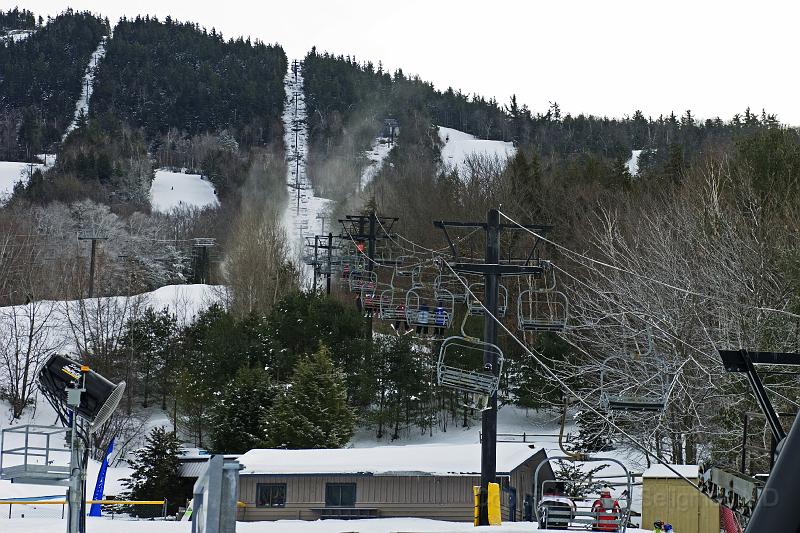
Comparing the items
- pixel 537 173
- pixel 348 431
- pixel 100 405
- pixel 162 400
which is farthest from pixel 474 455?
pixel 537 173

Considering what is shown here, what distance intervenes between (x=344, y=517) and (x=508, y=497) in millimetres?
4221

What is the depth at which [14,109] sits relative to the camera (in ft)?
655

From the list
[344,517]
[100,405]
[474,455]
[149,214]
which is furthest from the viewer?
[149,214]

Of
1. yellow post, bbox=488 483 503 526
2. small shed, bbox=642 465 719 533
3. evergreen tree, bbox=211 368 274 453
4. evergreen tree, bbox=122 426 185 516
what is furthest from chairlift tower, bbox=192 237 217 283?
yellow post, bbox=488 483 503 526

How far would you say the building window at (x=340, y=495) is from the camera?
25.4m

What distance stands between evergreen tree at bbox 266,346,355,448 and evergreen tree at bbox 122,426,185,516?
3.45m

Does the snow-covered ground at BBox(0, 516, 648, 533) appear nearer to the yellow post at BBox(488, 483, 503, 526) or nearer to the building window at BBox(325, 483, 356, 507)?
the yellow post at BBox(488, 483, 503, 526)

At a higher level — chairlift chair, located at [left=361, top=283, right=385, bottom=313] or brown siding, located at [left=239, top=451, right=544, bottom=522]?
chairlift chair, located at [left=361, top=283, right=385, bottom=313]

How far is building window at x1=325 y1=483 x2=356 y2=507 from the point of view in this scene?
25.4 meters

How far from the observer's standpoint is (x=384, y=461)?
26.0 metres

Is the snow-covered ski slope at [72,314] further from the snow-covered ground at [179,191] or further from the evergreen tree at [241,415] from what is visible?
the snow-covered ground at [179,191]

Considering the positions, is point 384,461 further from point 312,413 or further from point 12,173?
point 12,173

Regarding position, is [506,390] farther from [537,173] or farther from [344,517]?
[537,173]

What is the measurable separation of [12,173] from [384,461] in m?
139
